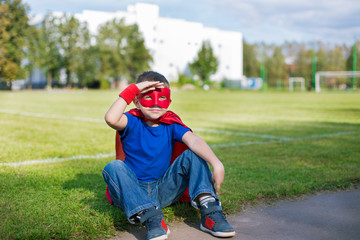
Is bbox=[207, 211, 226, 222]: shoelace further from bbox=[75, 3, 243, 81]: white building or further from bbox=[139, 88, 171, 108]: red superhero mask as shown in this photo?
bbox=[75, 3, 243, 81]: white building

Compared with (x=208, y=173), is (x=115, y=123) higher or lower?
higher

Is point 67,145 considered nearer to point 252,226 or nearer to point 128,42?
point 252,226

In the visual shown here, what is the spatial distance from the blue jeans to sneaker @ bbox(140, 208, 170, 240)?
49mm

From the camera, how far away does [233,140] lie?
7.37 m

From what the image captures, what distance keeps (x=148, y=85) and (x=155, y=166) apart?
675mm

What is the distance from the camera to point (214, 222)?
2834 mm

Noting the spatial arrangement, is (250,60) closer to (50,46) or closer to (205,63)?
(205,63)

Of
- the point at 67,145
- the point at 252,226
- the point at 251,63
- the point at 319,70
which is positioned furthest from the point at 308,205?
the point at 251,63

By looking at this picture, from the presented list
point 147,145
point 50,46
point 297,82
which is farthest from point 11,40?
point 297,82

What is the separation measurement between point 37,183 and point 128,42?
6468 centimetres

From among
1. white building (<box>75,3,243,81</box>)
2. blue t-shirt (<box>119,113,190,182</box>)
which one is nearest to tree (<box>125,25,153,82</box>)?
white building (<box>75,3,243,81</box>)

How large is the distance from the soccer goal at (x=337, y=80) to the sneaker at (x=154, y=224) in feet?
151

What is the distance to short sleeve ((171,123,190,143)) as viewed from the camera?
124 inches

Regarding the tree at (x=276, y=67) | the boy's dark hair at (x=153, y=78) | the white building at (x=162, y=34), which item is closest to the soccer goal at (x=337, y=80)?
the tree at (x=276, y=67)
